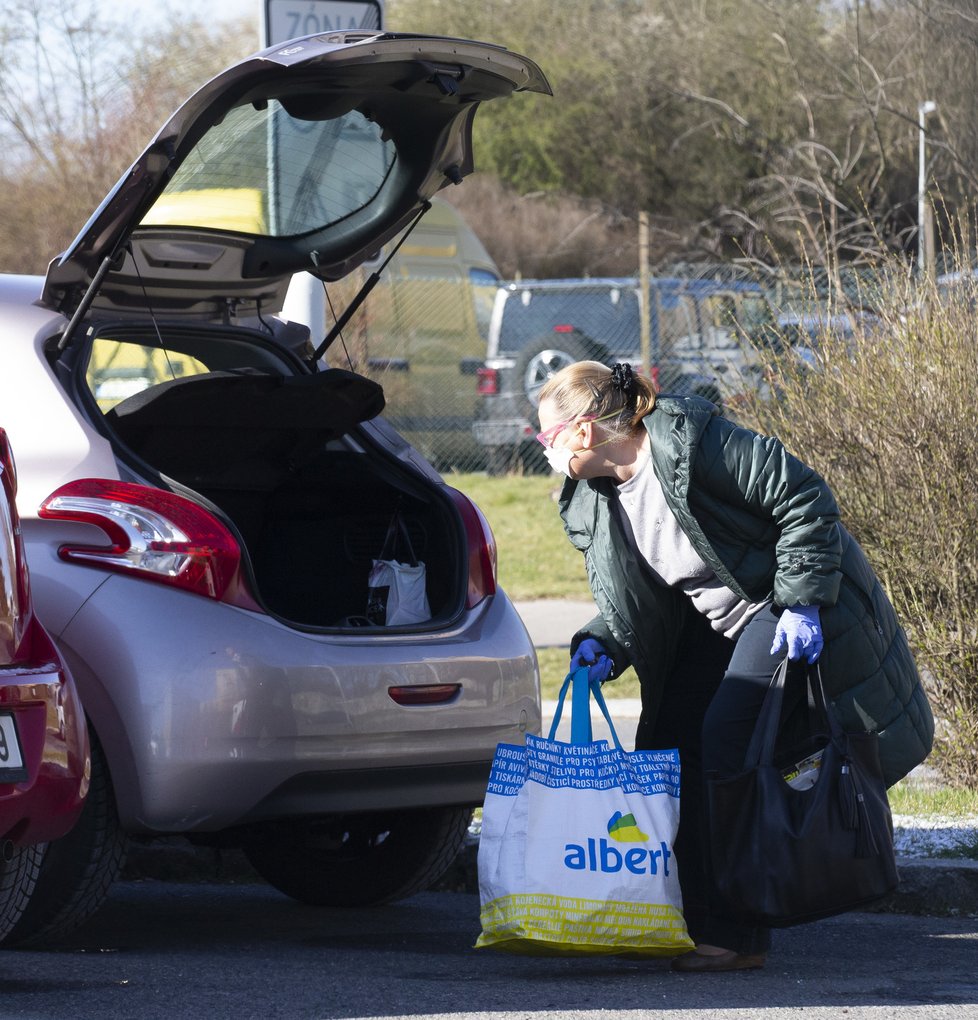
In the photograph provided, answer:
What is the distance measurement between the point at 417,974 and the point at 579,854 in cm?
48

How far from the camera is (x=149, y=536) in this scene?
383 centimetres

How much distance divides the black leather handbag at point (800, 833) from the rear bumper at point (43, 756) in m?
1.37

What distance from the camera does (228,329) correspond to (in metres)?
4.72

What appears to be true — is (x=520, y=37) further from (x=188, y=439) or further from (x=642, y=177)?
(x=188, y=439)

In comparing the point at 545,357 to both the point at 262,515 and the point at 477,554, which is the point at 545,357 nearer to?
the point at 262,515

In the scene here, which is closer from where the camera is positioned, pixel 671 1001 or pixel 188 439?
pixel 671 1001

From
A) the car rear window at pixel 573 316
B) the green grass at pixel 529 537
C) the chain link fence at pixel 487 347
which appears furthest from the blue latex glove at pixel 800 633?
the car rear window at pixel 573 316

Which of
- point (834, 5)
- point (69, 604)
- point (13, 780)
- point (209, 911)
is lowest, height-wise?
point (209, 911)

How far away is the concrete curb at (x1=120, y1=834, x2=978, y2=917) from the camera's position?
4.83m

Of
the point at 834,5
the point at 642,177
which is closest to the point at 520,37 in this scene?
the point at 642,177

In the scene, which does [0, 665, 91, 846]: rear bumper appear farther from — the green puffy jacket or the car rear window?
the car rear window

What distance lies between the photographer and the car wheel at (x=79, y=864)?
3.81 meters

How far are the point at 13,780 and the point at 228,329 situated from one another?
169cm

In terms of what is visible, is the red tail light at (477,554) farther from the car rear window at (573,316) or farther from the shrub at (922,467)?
the car rear window at (573,316)
